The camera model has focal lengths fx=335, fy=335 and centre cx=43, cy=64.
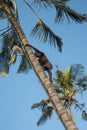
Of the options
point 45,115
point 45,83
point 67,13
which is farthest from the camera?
point 45,115

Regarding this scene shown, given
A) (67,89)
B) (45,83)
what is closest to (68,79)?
(67,89)

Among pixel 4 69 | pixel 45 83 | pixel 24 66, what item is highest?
pixel 4 69

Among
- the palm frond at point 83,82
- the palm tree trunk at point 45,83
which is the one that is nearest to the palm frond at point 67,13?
the palm tree trunk at point 45,83

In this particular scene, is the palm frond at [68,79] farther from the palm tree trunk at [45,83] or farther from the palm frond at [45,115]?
the palm tree trunk at [45,83]

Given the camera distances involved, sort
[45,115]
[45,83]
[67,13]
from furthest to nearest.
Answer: [45,115], [67,13], [45,83]

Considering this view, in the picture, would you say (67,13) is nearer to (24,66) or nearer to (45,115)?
(24,66)

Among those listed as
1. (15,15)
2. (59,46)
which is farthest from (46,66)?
(15,15)

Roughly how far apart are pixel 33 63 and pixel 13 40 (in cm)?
389

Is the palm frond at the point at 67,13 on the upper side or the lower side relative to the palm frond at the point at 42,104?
upper

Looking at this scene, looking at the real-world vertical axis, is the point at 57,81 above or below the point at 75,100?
above

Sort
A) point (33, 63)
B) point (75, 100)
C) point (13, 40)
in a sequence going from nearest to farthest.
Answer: point (33, 63) → point (13, 40) → point (75, 100)

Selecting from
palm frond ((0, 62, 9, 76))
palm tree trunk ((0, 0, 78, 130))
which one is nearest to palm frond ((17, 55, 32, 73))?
palm frond ((0, 62, 9, 76))

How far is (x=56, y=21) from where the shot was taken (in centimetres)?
1170

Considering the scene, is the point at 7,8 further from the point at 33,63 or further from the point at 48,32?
the point at 33,63
